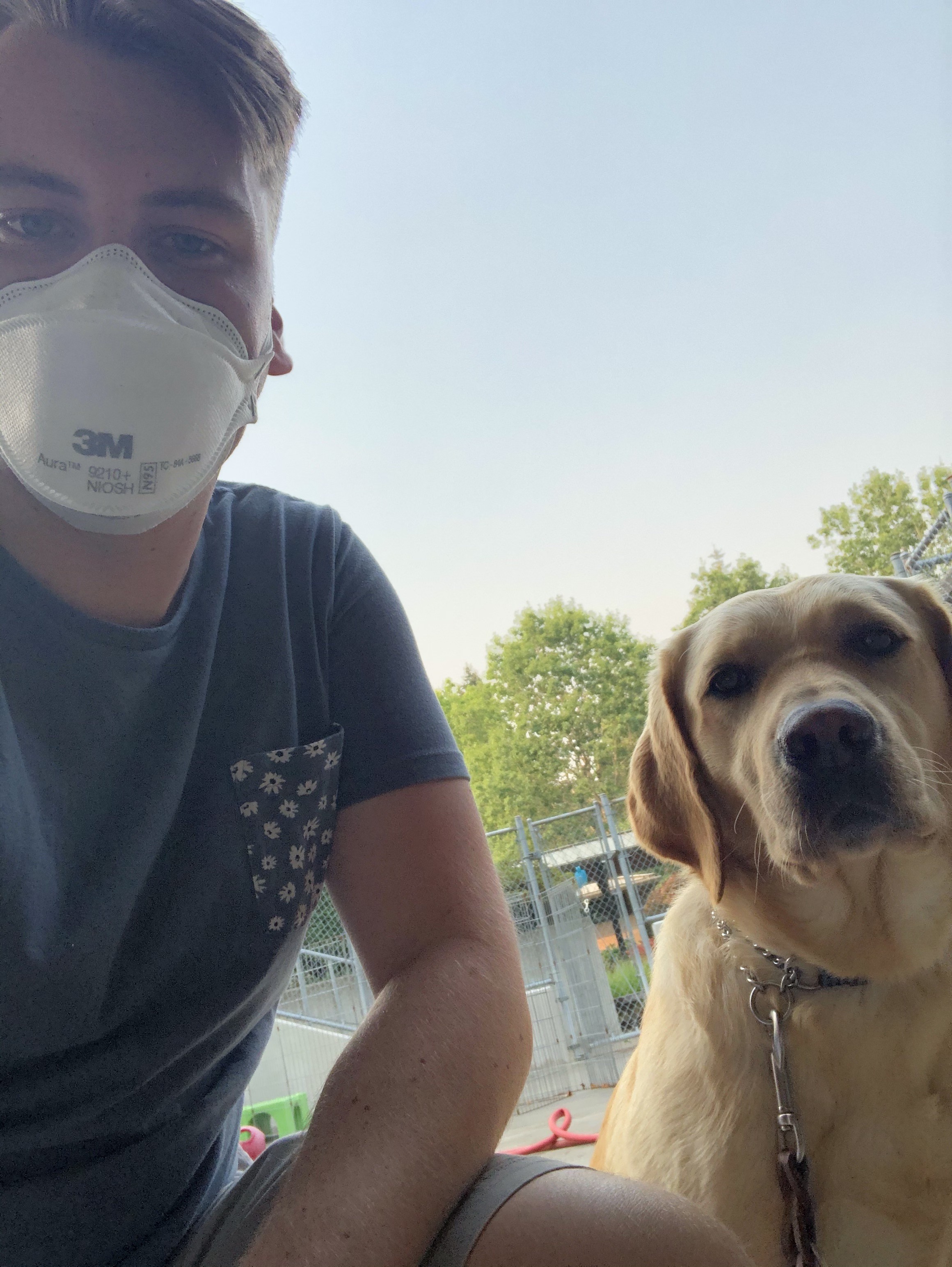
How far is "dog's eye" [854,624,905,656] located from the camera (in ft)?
6.43

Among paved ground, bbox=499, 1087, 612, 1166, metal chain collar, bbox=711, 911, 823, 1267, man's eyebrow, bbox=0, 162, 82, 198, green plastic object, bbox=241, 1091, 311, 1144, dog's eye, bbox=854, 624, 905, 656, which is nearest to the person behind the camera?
man's eyebrow, bbox=0, 162, 82, 198

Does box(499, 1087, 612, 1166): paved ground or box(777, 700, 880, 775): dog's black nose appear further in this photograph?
box(499, 1087, 612, 1166): paved ground

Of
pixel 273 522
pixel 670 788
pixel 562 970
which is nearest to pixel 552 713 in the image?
pixel 562 970

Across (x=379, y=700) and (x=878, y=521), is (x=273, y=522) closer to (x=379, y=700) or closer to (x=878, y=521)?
(x=379, y=700)

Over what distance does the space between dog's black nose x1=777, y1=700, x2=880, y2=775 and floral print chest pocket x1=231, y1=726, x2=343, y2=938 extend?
0.99 m

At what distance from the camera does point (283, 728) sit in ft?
3.84

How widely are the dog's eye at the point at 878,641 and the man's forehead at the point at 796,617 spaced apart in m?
0.03

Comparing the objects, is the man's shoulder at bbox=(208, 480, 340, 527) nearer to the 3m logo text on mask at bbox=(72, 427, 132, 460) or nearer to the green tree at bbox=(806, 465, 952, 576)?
the 3m logo text on mask at bbox=(72, 427, 132, 460)

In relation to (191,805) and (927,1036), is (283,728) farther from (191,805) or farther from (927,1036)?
(927,1036)

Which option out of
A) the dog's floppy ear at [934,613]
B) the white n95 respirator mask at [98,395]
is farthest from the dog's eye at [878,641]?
the white n95 respirator mask at [98,395]

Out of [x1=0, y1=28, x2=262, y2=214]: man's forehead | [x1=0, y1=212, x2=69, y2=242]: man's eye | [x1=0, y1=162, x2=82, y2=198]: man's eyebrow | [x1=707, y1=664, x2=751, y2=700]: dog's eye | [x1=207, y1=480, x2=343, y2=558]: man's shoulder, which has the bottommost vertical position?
[x1=707, y1=664, x2=751, y2=700]: dog's eye

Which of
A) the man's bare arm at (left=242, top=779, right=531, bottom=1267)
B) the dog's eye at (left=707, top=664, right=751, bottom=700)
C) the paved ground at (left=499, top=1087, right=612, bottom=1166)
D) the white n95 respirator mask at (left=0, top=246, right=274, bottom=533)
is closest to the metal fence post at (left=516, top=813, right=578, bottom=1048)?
the paved ground at (left=499, top=1087, right=612, bottom=1166)

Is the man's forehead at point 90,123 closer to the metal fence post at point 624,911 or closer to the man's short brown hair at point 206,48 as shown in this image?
the man's short brown hair at point 206,48

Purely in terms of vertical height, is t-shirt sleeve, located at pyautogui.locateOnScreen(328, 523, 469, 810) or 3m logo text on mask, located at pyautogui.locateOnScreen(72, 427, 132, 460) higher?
3m logo text on mask, located at pyautogui.locateOnScreen(72, 427, 132, 460)
